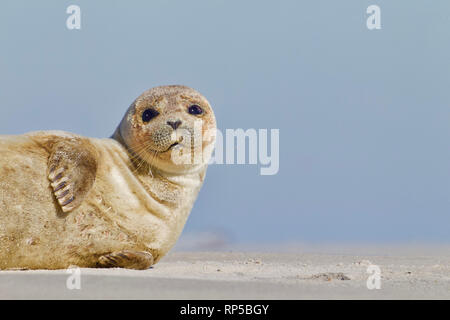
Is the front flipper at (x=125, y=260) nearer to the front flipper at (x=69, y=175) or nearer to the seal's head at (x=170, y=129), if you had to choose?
the front flipper at (x=69, y=175)

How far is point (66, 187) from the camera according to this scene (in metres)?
6.75

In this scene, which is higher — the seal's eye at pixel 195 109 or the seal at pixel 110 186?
the seal's eye at pixel 195 109

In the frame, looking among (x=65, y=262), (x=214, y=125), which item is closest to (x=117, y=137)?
(x=214, y=125)

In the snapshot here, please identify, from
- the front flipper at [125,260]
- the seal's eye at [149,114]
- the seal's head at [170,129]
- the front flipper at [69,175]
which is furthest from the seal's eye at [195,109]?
the front flipper at [125,260]

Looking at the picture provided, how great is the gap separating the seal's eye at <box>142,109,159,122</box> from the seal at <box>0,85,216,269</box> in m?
0.01

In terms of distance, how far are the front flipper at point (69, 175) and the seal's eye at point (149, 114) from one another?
982 mm

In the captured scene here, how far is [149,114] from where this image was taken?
7617mm

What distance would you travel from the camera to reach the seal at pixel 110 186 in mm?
6715

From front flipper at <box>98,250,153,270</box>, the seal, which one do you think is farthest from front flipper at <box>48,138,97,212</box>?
front flipper at <box>98,250,153,270</box>

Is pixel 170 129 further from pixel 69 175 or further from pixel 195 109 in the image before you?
pixel 69 175

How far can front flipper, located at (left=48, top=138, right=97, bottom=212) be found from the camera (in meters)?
6.74

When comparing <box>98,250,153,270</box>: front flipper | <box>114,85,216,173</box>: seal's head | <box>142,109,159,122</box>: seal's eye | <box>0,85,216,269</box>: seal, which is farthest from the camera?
<box>142,109,159,122</box>: seal's eye

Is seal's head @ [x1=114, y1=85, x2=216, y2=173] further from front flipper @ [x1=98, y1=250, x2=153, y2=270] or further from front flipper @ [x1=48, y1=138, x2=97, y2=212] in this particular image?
front flipper @ [x1=98, y1=250, x2=153, y2=270]

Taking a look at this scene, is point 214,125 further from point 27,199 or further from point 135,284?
point 135,284
